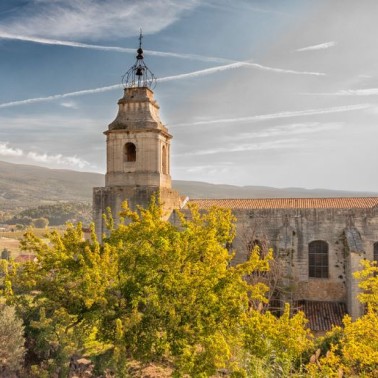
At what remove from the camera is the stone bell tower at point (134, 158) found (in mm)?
20344

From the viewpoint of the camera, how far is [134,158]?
21672 mm

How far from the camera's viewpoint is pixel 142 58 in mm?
21828

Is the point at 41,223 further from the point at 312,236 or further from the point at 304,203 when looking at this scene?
the point at 312,236

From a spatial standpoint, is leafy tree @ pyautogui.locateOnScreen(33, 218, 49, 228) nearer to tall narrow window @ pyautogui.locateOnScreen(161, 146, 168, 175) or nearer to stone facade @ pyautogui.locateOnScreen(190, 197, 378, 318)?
tall narrow window @ pyautogui.locateOnScreen(161, 146, 168, 175)

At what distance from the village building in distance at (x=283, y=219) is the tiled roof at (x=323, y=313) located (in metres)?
0.05

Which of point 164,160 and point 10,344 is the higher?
point 164,160

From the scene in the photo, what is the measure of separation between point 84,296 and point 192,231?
11.1 feet

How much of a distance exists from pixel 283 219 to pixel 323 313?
510 cm

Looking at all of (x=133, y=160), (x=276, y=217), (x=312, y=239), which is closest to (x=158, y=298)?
(x=276, y=217)

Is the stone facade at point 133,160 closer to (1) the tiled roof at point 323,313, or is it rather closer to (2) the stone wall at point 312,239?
(2) the stone wall at point 312,239

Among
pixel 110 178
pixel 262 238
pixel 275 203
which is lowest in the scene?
pixel 262 238

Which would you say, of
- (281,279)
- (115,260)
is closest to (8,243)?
(281,279)

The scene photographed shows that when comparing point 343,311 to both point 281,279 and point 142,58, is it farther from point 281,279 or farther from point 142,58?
point 142,58

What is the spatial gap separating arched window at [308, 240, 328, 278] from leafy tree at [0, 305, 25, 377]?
14530 mm
